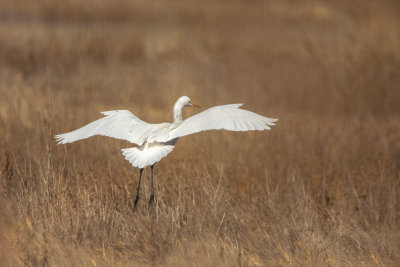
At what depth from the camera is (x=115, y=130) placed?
396 cm

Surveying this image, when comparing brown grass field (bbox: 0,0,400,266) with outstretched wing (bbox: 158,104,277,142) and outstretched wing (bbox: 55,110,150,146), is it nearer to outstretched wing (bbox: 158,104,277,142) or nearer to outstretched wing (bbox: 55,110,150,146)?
outstretched wing (bbox: 55,110,150,146)

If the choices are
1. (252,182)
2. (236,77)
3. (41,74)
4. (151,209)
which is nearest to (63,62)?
(41,74)

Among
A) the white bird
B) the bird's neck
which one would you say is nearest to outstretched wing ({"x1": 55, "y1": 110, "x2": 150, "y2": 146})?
the white bird

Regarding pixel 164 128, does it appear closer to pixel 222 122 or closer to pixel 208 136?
pixel 222 122

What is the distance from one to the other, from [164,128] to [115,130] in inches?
12.7

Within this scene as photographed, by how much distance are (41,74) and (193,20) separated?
4.06m

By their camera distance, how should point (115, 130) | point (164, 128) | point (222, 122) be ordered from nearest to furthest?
point (222, 122) → point (164, 128) → point (115, 130)

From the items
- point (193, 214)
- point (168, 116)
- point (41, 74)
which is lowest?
point (193, 214)

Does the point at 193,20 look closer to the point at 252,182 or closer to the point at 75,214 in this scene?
the point at 252,182

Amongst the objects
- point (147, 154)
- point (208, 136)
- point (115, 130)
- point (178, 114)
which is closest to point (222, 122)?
point (178, 114)

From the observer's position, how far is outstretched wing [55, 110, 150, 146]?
3902 millimetres

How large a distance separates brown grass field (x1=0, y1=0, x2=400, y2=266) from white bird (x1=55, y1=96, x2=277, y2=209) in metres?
0.37

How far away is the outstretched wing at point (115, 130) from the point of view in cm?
390

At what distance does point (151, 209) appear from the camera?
4.09 m
